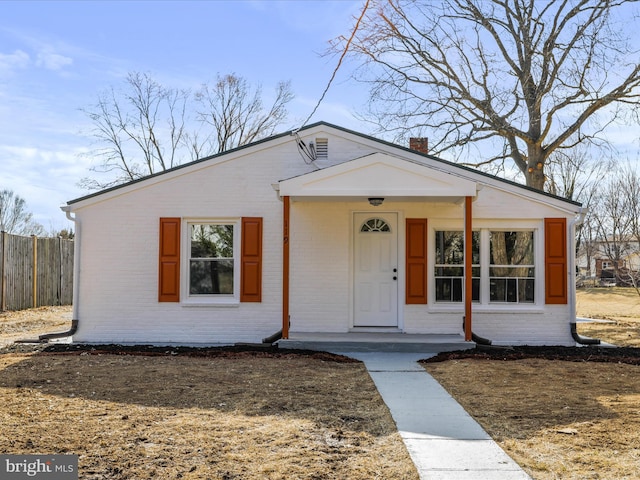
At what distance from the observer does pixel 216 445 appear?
4.81m

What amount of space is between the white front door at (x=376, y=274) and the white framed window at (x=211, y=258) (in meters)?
2.34

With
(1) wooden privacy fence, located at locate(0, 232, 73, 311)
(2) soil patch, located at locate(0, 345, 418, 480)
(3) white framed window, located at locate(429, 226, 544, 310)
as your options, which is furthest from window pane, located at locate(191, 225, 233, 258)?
(1) wooden privacy fence, located at locate(0, 232, 73, 311)

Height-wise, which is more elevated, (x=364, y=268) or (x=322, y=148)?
(x=322, y=148)

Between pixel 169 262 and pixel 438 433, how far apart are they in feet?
23.7

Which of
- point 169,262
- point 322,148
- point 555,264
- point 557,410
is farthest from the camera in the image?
point 322,148

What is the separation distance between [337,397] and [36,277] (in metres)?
13.9

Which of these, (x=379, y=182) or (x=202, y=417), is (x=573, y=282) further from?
(x=202, y=417)

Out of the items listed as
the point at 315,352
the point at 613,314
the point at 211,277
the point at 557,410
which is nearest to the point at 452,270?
the point at 315,352

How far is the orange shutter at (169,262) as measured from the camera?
11211 millimetres

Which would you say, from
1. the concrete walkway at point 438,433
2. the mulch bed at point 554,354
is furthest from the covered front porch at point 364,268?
the concrete walkway at point 438,433

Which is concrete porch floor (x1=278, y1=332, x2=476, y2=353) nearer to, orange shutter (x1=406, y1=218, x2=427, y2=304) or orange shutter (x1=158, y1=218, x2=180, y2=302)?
orange shutter (x1=406, y1=218, x2=427, y2=304)

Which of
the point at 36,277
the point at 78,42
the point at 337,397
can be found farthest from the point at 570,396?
the point at 36,277

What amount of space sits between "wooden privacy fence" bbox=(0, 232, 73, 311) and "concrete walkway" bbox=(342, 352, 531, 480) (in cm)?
1205

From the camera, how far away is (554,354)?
991cm
